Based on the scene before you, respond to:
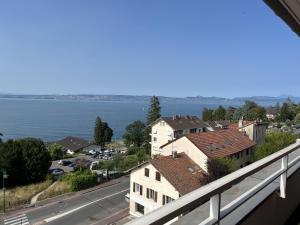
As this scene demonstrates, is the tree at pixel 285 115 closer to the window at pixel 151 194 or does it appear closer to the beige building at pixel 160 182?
the beige building at pixel 160 182

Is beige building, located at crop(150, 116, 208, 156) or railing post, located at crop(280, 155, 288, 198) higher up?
railing post, located at crop(280, 155, 288, 198)

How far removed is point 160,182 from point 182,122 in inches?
1117

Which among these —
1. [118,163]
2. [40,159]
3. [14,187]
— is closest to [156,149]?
[118,163]

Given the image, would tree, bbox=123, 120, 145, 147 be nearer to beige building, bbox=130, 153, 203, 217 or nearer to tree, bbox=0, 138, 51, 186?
tree, bbox=0, 138, 51, 186

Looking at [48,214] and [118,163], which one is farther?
[118,163]

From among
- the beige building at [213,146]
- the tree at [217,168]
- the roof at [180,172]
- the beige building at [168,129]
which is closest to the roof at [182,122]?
the beige building at [168,129]

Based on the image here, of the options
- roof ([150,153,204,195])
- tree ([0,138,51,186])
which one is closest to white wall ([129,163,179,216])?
roof ([150,153,204,195])

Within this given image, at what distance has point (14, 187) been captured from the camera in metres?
35.8

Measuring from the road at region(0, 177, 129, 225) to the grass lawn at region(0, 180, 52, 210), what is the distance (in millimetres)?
3267

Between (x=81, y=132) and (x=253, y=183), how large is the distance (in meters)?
110

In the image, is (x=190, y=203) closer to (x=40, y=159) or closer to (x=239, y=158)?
(x=239, y=158)

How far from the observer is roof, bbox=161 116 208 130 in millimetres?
45081

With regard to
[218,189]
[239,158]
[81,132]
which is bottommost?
[81,132]

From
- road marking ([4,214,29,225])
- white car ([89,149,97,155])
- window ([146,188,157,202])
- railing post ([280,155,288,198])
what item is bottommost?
white car ([89,149,97,155])
